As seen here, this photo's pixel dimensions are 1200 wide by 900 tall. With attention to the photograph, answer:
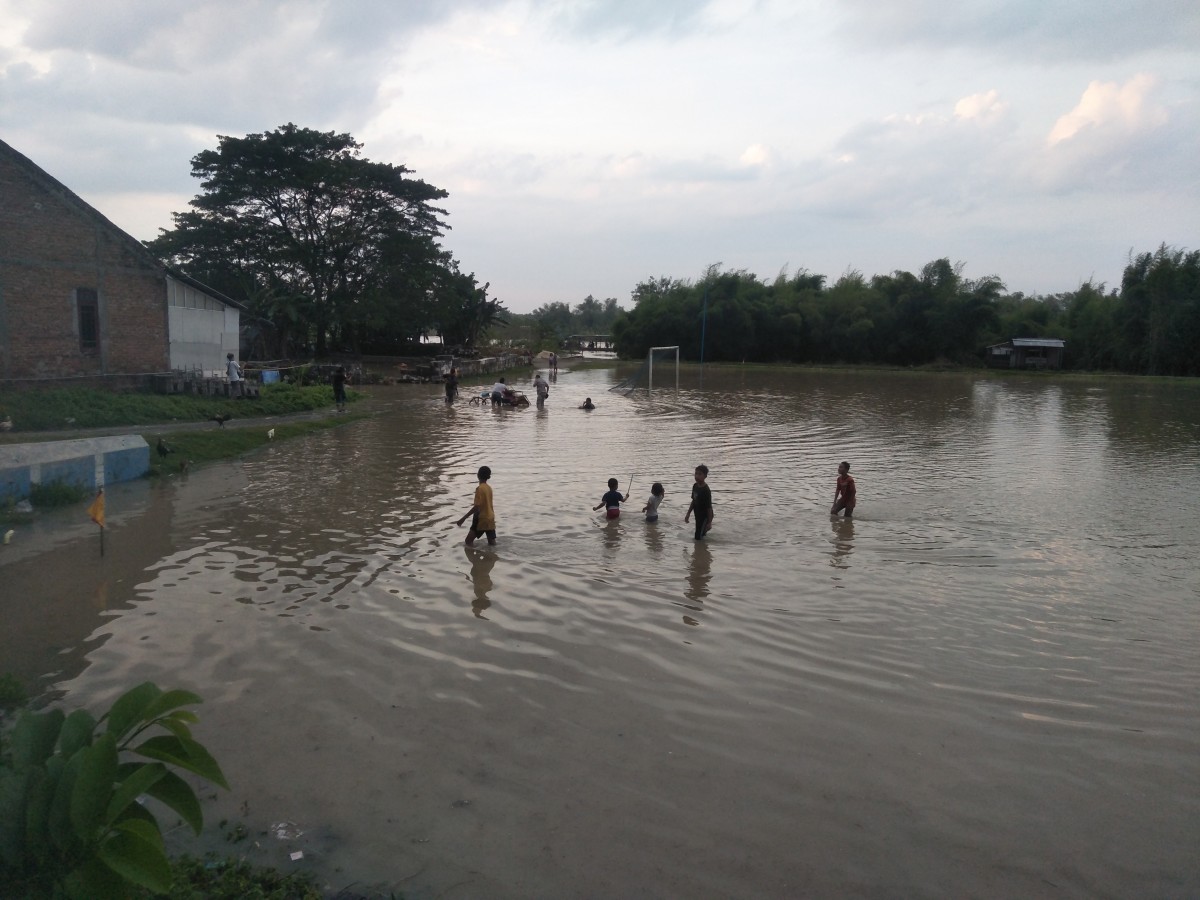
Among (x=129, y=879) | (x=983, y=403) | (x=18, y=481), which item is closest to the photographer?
(x=129, y=879)

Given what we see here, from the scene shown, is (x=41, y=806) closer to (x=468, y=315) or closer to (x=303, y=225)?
(x=303, y=225)

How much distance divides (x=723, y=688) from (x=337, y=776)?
309 centimetres

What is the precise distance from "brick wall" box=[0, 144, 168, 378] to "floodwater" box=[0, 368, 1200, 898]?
10.1 m

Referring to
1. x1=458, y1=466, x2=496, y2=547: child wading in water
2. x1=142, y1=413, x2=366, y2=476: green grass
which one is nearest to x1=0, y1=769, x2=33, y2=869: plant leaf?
x1=458, y1=466, x2=496, y2=547: child wading in water

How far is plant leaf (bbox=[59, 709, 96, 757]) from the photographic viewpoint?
2.94m

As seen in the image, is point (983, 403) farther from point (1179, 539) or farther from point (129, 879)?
point (129, 879)

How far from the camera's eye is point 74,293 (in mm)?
22125

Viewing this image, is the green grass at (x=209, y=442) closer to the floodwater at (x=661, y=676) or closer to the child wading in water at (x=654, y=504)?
the floodwater at (x=661, y=676)

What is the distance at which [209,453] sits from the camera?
1745cm

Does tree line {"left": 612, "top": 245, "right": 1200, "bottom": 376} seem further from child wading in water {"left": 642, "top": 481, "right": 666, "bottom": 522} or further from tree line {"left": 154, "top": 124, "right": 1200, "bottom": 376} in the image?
child wading in water {"left": 642, "top": 481, "right": 666, "bottom": 522}

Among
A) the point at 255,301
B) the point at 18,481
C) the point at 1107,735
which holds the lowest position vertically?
the point at 1107,735

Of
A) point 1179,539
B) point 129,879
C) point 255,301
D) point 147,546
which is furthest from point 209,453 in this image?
point 255,301

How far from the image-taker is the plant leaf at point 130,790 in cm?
275

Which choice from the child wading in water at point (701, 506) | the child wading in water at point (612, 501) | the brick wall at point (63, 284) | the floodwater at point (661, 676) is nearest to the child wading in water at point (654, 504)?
the floodwater at point (661, 676)
